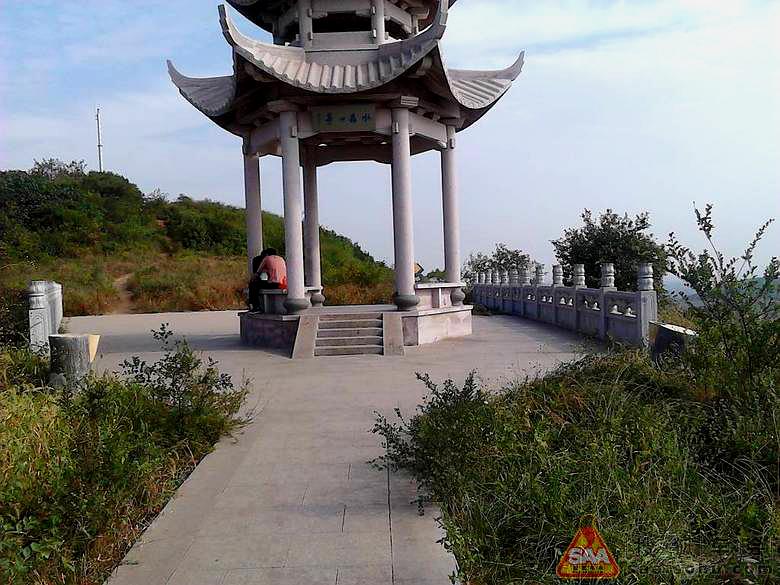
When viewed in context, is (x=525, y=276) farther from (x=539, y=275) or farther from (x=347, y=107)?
(x=347, y=107)

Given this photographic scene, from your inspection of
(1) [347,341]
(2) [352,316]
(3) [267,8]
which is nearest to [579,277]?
(2) [352,316]

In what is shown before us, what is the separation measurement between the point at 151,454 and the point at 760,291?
4.34 meters

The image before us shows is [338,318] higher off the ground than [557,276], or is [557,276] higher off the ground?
[557,276]

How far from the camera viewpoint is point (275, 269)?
1256cm

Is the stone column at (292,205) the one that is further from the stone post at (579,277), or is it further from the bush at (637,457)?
the bush at (637,457)

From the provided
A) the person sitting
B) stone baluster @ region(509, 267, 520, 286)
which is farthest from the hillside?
the person sitting

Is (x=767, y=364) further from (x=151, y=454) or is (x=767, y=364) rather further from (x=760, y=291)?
(x=151, y=454)

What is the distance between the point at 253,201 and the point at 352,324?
11.6ft

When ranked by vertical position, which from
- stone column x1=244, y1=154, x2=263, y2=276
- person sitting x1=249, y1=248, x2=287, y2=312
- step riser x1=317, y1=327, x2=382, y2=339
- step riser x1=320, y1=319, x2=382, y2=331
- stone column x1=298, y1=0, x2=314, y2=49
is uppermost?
stone column x1=298, y1=0, x2=314, y2=49

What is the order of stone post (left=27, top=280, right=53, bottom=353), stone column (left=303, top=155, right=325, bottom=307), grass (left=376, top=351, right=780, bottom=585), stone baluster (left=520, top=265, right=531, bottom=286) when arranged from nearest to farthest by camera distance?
grass (left=376, top=351, right=780, bottom=585)
stone post (left=27, top=280, right=53, bottom=353)
stone column (left=303, top=155, right=325, bottom=307)
stone baluster (left=520, top=265, right=531, bottom=286)

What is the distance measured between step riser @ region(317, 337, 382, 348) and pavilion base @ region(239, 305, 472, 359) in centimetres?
8

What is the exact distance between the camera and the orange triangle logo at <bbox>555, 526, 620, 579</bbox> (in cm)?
254

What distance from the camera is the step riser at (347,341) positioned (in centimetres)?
1121

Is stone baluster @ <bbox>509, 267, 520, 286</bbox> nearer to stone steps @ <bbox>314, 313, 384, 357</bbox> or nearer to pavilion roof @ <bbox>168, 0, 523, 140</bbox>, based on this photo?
pavilion roof @ <bbox>168, 0, 523, 140</bbox>
